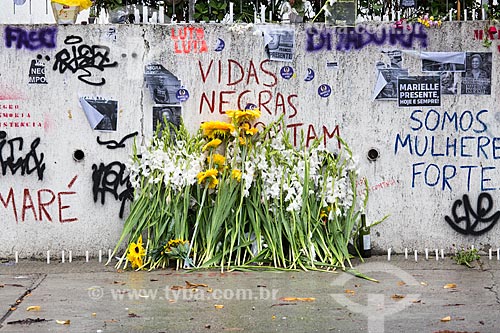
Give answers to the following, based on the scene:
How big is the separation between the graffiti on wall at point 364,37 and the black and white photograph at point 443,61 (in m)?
0.11

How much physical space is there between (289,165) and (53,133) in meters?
2.18

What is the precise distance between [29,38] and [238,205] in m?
2.46

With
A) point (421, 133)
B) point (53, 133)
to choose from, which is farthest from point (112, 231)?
point (421, 133)

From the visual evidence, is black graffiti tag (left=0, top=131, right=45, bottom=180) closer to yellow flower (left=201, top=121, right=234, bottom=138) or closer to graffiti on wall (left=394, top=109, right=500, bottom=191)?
yellow flower (left=201, top=121, right=234, bottom=138)

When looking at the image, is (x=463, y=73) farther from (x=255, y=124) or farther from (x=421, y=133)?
(x=255, y=124)

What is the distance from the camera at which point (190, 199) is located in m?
7.45

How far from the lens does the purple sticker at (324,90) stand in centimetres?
776

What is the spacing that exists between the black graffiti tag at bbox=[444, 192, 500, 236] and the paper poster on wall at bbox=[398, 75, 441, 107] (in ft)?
3.01

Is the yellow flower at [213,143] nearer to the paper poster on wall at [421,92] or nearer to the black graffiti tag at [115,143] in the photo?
the black graffiti tag at [115,143]

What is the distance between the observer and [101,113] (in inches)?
307

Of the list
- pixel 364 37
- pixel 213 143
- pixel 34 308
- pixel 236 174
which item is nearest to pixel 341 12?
pixel 364 37

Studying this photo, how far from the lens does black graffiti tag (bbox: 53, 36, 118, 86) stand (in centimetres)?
782

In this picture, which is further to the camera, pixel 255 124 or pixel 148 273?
pixel 255 124

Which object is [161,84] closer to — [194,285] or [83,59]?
[83,59]
